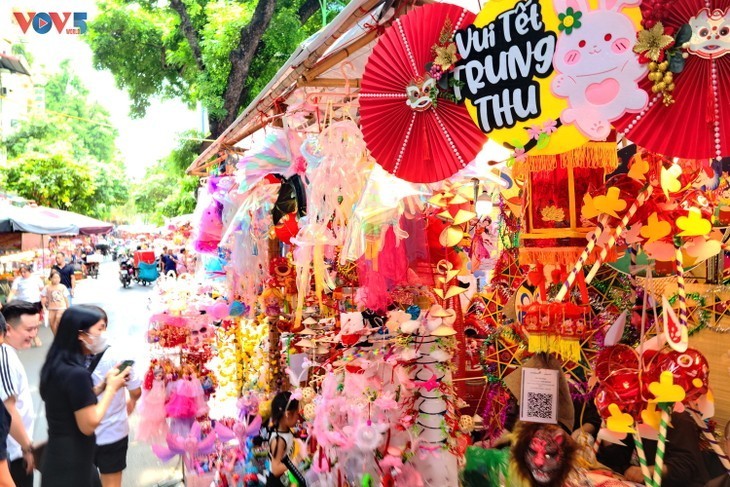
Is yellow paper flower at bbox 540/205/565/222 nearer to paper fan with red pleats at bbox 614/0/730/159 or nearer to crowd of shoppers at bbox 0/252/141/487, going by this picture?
paper fan with red pleats at bbox 614/0/730/159

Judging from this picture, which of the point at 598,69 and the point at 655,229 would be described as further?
the point at 655,229

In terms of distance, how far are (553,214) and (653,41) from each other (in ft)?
2.44

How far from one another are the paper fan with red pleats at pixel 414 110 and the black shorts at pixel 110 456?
9.00ft

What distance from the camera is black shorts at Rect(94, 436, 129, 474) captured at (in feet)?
11.6

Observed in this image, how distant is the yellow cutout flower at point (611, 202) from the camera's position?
5.57ft

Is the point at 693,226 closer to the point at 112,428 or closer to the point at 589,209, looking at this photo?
the point at 589,209

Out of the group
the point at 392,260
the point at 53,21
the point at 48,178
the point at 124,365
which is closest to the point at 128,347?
the point at 124,365

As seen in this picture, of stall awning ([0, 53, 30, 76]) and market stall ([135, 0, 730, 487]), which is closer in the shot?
market stall ([135, 0, 730, 487])

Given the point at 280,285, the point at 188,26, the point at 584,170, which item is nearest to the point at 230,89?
the point at 188,26

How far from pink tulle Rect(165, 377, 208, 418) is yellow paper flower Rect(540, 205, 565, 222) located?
131 inches

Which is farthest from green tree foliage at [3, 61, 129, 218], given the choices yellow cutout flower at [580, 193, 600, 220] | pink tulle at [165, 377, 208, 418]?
yellow cutout flower at [580, 193, 600, 220]

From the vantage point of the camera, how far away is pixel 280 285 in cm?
405

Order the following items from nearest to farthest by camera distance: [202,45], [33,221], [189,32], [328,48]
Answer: [328,48]
[202,45]
[189,32]
[33,221]

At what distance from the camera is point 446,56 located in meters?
1.69
